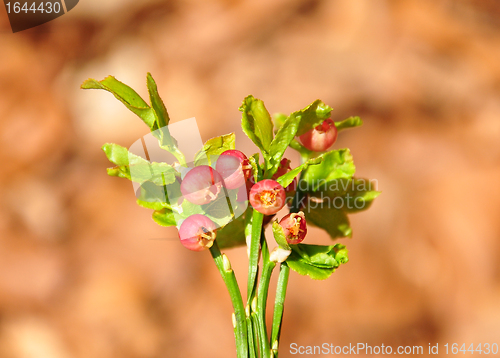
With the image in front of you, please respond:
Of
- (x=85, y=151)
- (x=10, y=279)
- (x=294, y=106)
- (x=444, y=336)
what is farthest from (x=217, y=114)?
(x=444, y=336)

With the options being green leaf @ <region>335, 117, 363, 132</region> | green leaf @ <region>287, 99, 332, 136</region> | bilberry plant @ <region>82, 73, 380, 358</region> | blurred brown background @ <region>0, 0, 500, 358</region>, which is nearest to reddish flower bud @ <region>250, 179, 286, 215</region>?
bilberry plant @ <region>82, 73, 380, 358</region>

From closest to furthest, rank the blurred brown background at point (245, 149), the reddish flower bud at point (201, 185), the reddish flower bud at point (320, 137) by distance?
the reddish flower bud at point (201, 185) → the reddish flower bud at point (320, 137) → the blurred brown background at point (245, 149)

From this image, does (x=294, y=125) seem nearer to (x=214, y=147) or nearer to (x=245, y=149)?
(x=214, y=147)

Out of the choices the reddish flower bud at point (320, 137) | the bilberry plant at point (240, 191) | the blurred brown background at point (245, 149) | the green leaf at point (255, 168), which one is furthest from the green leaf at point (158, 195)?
the blurred brown background at point (245, 149)

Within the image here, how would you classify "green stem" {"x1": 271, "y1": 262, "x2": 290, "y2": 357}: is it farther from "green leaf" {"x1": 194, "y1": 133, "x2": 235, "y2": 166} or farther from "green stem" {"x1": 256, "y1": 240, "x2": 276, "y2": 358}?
"green leaf" {"x1": 194, "y1": 133, "x2": 235, "y2": 166}

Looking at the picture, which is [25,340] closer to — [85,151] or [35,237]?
[35,237]

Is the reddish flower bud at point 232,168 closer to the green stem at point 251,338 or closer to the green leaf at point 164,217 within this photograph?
the green leaf at point 164,217
